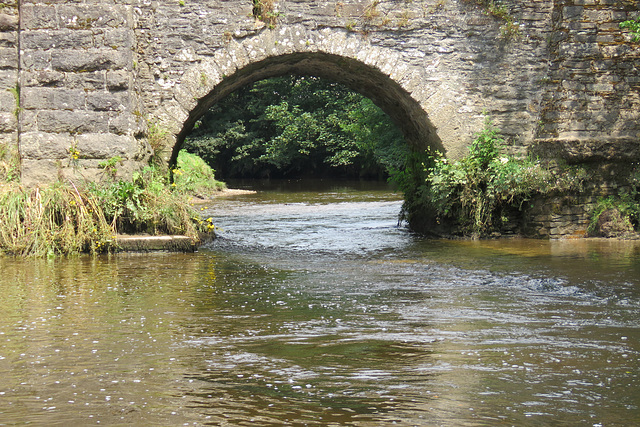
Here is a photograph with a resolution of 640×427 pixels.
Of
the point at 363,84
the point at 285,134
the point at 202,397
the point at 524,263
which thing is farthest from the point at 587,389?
the point at 285,134

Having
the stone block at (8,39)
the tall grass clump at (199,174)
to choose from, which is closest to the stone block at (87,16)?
the stone block at (8,39)

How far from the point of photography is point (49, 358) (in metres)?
3.62

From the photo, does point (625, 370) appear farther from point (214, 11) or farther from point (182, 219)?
point (214, 11)

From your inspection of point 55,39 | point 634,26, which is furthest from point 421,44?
point 55,39

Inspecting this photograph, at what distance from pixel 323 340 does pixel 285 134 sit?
25.9 metres

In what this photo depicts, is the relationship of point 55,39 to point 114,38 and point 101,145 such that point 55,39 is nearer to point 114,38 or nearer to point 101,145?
point 114,38

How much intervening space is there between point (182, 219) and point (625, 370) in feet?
18.9

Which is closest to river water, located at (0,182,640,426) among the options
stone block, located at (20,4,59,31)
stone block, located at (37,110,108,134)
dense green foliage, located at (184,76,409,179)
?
stone block, located at (37,110,108,134)

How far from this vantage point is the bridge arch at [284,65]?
8.60m

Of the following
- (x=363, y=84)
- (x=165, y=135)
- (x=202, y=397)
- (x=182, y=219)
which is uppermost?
(x=363, y=84)

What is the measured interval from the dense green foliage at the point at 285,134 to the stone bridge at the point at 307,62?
18.1 metres

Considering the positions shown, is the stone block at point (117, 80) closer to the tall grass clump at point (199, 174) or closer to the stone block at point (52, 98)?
the stone block at point (52, 98)

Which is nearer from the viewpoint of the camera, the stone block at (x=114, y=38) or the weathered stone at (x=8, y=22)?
the stone block at (x=114, y=38)

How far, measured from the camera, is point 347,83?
10531mm
